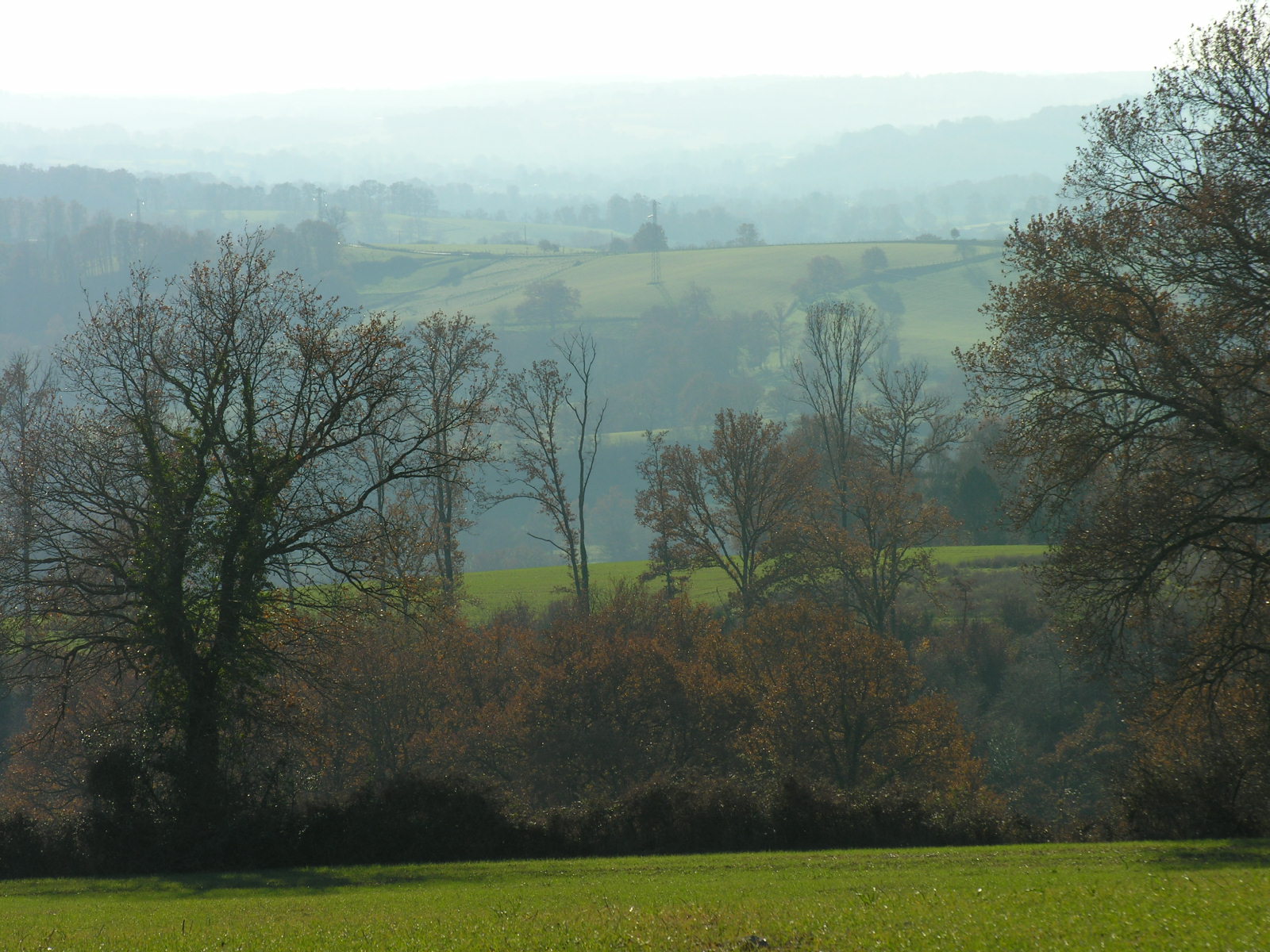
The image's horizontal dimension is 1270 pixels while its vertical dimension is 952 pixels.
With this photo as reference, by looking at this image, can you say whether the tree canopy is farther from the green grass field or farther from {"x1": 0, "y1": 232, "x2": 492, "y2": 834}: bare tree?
{"x1": 0, "y1": 232, "x2": 492, "y2": 834}: bare tree

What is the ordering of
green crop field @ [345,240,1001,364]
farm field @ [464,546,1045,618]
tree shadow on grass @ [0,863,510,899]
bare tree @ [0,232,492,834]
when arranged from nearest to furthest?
tree shadow on grass @ [0,863,510,899] < bare tree @ [0,232,492,834] < farm field @ [464,546,1045,618] < green crop field @ [345,240,1001,364]

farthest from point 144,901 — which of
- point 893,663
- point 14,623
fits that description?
point 893,663

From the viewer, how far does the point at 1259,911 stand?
11008 mm

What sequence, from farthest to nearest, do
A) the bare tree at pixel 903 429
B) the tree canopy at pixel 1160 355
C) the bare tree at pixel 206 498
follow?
the bare tree at pixel 903 429
the bare tree at pixel 206 498
the tree canopy at pixel 1160 355

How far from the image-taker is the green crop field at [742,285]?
15550 centimetres

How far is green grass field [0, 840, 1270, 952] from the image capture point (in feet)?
35.7

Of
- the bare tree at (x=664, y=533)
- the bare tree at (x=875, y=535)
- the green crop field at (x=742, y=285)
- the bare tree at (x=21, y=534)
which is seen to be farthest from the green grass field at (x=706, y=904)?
the green crop field at (x=742, y=285)

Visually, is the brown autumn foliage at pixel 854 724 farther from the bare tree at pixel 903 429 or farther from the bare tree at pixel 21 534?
the bare tree at pixel 21 534

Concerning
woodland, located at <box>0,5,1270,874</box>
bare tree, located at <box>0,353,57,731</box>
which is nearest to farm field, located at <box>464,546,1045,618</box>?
woodland, located at <box>0,5,1270,874</box>

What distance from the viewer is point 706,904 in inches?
521

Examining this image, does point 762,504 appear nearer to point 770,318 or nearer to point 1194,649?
point 1194,649

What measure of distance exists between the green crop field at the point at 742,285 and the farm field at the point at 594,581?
8445 centimetres

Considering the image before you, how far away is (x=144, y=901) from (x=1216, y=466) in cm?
2249

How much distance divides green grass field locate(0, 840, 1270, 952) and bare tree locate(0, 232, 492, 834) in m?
5.25
